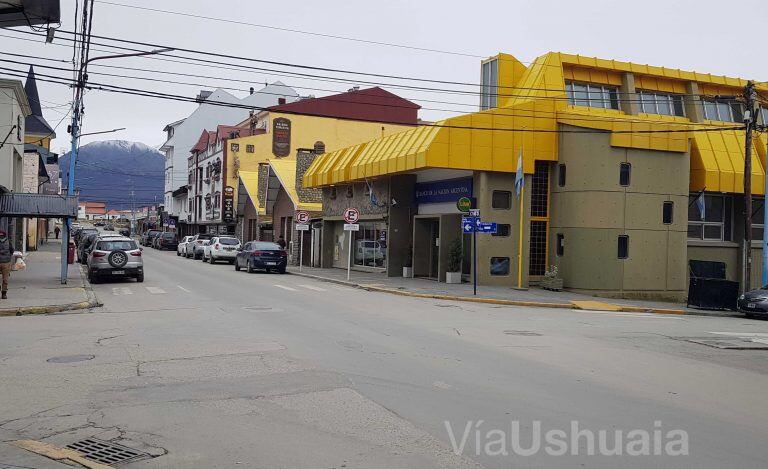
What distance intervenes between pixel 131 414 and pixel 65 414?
0.70 m

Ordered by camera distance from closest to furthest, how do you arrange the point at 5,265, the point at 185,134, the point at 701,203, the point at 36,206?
the point at 5,265 < the point at 36,206 < the point at 701,203 < the point at 185,134

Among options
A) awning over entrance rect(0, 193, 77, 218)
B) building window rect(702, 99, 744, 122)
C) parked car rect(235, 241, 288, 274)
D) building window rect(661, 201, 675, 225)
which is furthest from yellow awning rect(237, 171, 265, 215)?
building window rect(661, 201, 675, 225)

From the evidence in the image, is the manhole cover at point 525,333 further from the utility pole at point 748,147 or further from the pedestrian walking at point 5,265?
the utility pole at point 748,147

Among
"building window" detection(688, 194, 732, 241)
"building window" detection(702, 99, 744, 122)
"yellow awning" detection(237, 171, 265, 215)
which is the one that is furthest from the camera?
"yellow awning" detection(237, 171, 265, 215)

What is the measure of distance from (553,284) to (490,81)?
9.99m

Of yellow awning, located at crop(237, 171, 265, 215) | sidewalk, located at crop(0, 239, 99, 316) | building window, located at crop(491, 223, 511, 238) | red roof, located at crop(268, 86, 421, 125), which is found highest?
red roof, located at crop(268, 86, 421, 125)

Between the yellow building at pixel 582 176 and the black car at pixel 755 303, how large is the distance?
4.70m

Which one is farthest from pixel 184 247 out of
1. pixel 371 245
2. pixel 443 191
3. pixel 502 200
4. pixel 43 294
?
pixel 43 294

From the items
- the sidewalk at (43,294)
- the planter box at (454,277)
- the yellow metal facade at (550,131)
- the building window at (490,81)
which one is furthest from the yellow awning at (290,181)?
the planter box at (454,277)

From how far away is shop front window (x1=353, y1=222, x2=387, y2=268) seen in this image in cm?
3212

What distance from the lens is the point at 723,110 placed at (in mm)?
32469

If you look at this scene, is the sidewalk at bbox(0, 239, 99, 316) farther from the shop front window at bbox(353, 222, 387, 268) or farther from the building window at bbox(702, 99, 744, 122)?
the building window at bbox(702, 99, 744, 122)

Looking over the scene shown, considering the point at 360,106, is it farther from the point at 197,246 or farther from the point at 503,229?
the point at 503,229

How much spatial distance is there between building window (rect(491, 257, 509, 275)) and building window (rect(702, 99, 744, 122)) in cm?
1328
